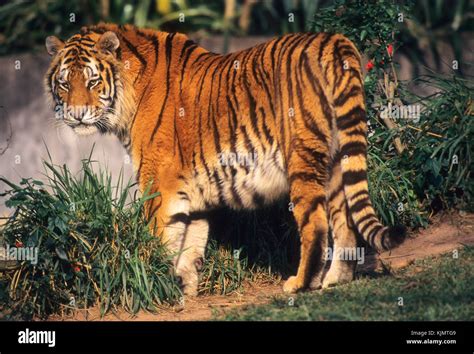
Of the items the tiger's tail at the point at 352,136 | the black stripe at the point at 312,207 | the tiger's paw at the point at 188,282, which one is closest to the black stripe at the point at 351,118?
the tiger's tail at the point at 352,136

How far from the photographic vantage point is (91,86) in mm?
8453

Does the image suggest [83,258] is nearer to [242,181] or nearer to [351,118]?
[242,181]

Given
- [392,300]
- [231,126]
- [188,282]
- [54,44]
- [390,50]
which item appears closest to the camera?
[392,300]

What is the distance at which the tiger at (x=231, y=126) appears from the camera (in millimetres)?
7500

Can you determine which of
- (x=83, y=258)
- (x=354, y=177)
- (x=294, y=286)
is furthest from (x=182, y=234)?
(x=354, y=177)

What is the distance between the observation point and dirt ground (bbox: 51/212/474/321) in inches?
303

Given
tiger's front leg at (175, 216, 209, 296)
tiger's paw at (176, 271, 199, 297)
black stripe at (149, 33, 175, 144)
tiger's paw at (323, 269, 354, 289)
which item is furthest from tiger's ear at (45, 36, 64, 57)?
tiger's paw at (323, 269, 354, 289)

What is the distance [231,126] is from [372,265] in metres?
1.68

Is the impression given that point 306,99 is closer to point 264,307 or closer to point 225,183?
point 225,183

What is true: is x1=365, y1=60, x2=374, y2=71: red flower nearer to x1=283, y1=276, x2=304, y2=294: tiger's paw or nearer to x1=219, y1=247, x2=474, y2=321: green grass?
x1=219, y1=247, x2=474, y2=321: green grass

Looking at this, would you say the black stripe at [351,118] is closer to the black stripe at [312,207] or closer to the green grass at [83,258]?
the black stripe at [312,207]

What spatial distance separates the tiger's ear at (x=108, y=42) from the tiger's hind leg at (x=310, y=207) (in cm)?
192

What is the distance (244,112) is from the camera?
26.2 ft

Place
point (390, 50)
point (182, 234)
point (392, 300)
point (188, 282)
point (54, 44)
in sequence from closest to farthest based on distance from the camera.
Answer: point (392, 300) < point (182, 234) < point (188, 282) < point (54, 44) < point (390, 50)
